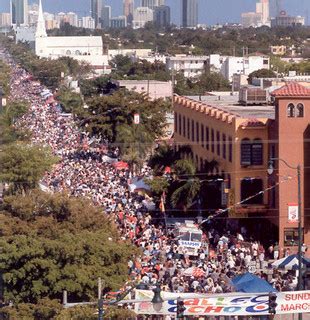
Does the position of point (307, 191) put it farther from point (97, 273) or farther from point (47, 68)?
point (47, 68)

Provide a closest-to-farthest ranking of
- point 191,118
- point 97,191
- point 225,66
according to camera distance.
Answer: point 97,191 < point 191,118 < point 225,66

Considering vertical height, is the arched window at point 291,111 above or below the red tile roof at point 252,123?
above

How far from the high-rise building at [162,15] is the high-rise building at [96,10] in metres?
3.27

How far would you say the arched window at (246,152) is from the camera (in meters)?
11.6

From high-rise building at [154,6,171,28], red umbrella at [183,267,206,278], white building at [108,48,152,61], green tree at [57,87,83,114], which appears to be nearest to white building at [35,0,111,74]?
A: white building at [108,48,152,61]

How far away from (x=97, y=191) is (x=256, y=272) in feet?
14.1

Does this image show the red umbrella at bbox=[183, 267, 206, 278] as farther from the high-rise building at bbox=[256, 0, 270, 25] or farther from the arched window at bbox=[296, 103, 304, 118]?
the high-rise building at bbox=[256, 0, 270, 25]

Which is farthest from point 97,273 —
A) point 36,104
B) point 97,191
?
point 36,104

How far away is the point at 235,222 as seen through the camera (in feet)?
37.2

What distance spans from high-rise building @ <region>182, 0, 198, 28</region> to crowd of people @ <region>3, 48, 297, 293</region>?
27756 mm

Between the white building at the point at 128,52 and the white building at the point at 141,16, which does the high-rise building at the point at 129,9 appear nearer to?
the white building at the point at 141,16

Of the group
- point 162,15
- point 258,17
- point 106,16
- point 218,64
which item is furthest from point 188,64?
point 106,16

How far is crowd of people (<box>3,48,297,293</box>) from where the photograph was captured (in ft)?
28.7

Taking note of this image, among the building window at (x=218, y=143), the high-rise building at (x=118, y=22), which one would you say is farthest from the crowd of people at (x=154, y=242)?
the high-rise building at (x=118, y=22)
